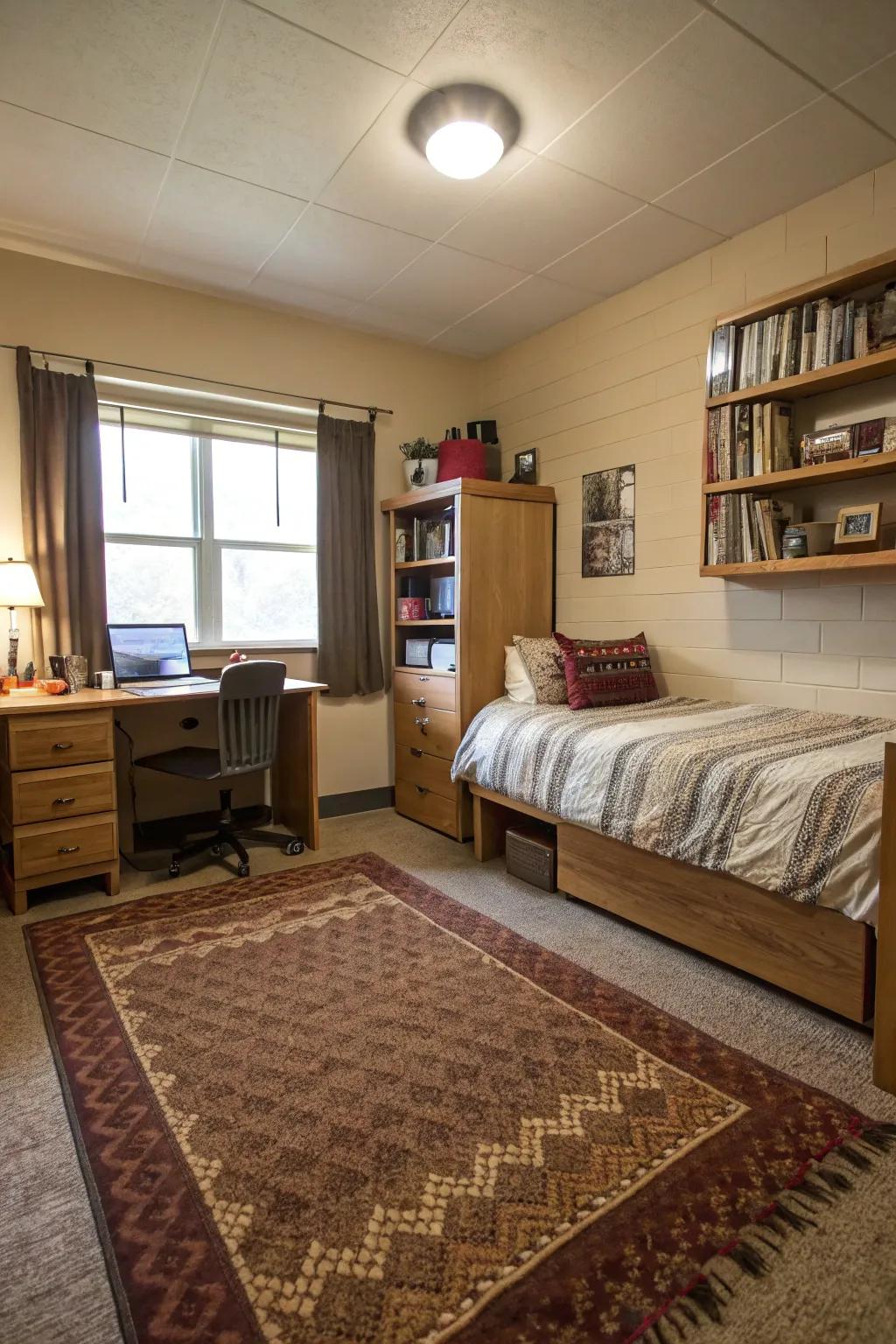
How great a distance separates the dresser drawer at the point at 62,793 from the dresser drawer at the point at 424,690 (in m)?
1.55

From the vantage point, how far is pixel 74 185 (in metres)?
2.60

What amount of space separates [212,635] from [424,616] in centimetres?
114

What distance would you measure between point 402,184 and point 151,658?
2259mm

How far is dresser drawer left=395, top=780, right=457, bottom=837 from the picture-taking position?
3549 mm

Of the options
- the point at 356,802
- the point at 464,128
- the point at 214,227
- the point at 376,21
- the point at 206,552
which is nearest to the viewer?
the point at 376,21

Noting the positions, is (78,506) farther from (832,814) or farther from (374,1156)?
(832,814)

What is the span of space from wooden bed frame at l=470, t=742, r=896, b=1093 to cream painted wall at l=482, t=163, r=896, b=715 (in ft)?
3.23

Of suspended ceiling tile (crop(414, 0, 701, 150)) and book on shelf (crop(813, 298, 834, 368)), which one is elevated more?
suspended ceiling tile (crop(414, 0, 701, 150))

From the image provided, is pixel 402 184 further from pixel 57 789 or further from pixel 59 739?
pixel 57 789

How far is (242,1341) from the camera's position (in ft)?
3.54

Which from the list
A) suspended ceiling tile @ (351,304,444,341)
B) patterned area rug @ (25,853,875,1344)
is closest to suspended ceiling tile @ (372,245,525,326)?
suspended ceiling tile @ (351,304,444,341)

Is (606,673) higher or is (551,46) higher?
(551,46)

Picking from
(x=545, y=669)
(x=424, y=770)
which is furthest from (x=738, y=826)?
(x=424, y=770)

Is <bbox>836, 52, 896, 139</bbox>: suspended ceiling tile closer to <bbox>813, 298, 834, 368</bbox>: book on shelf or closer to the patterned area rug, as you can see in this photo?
<bbox>813, 298, 834, 368</bbox>: book on shelf
